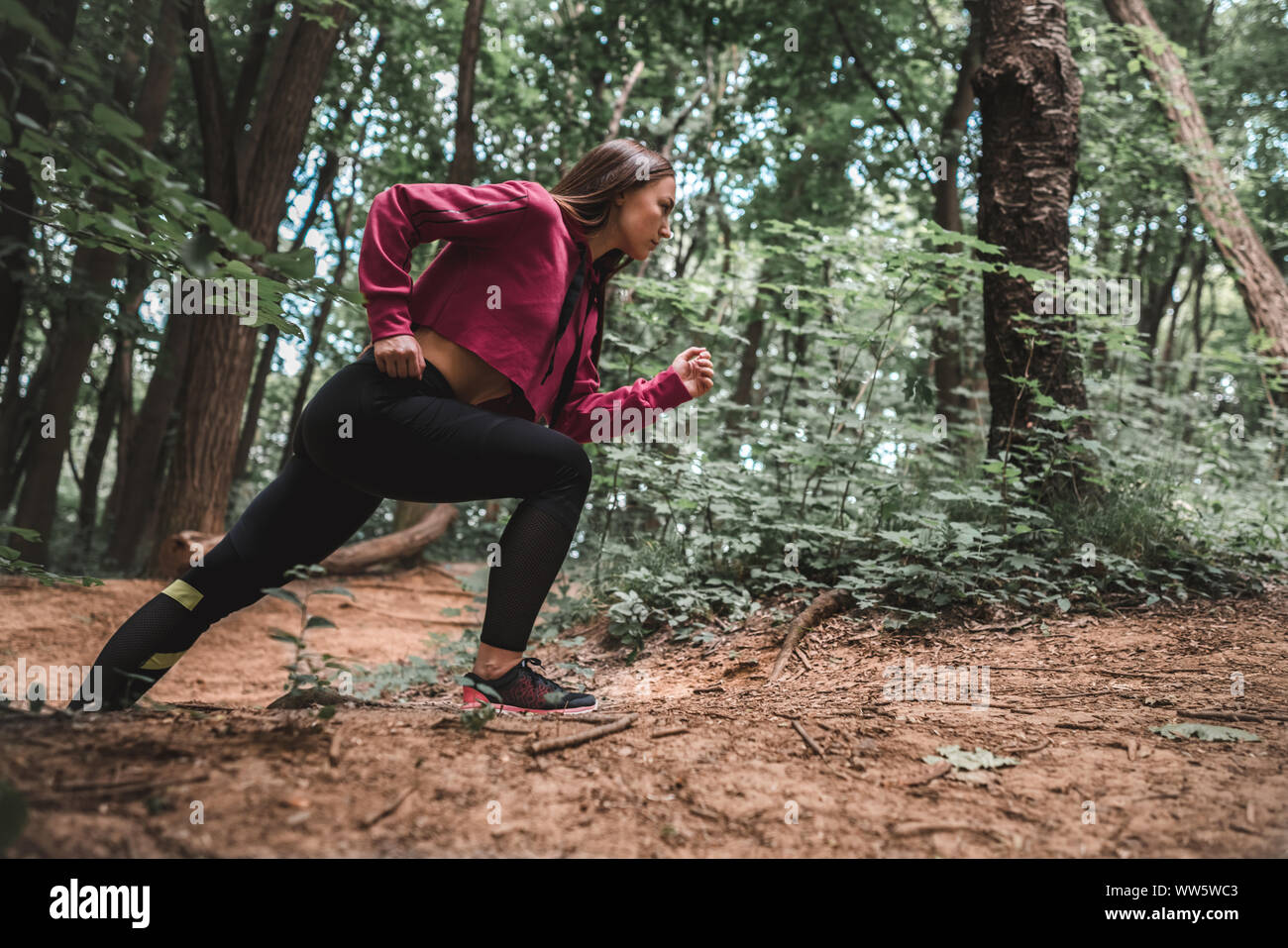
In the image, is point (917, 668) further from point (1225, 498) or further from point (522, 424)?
point (1225, 498)

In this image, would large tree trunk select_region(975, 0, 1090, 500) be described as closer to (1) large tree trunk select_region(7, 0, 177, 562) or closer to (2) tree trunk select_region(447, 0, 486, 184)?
(2) tree trunk select_region(447, 0, 486, 184)

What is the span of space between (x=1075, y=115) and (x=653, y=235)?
12.5ft

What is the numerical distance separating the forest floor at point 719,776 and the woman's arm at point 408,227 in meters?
1.12

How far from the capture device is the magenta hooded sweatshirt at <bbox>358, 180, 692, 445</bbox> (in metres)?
2.22

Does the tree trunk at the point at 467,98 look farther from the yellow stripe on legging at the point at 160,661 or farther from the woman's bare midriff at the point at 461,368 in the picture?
the woman's bare midriff at the point at 461,368

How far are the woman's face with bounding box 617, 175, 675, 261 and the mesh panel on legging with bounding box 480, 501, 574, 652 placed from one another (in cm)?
91

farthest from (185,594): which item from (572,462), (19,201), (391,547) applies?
(391,547)

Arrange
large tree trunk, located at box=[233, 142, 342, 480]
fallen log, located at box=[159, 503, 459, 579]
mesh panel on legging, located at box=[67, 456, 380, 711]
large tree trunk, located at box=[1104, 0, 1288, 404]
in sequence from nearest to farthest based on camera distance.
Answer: mesh panel on legging, located at box=[67, 456, 380, 711], large tree trunk, located at box=[1104, 0, 1288, 404], fallen log, located at box=[159, 503, 459, 579], large tree trunk, located at box=[233, 142, 342, 480]

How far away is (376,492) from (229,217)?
5.78 meters

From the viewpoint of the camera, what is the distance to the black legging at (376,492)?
2250 millimetres

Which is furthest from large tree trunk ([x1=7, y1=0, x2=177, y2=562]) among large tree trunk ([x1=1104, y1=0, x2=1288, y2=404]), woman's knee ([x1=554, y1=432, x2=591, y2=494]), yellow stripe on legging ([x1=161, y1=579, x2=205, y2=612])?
large tree trunk ([x1=1104, y1=0, x2=1288, y2=404])

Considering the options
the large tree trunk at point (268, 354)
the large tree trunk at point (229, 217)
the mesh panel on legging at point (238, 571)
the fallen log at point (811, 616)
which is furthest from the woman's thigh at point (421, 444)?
the large tree trunk at point (268, 354)

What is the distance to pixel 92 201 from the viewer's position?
7.13 ft
